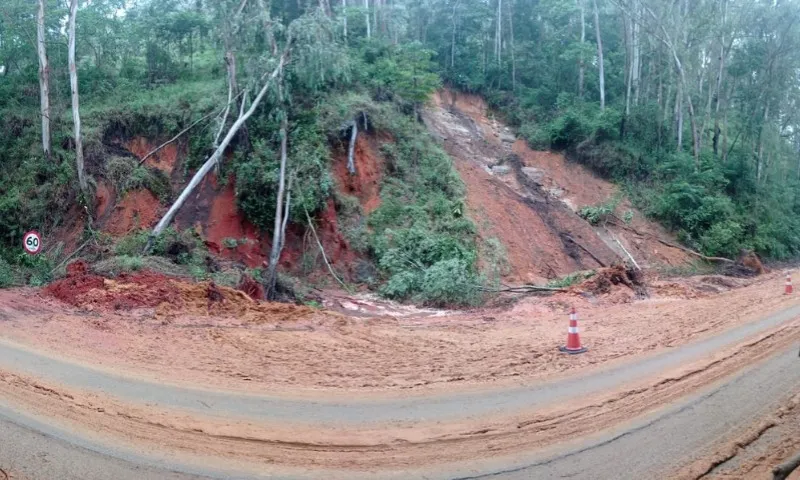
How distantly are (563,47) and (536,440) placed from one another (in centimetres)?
3427

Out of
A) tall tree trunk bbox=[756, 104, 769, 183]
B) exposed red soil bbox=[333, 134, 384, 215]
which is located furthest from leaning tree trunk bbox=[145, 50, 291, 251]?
tall tree trunk bbox=[756, 104, 769, 183]

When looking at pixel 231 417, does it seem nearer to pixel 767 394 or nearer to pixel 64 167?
pixel 767 394

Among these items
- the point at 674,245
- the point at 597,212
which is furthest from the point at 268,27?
the point at 674,245

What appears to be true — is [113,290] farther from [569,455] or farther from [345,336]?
[569,455]

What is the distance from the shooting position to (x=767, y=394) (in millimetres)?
7547

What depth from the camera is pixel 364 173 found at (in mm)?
23062

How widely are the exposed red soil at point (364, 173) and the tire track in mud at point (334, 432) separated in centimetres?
1507

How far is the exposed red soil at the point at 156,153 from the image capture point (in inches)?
883

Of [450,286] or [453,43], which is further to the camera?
[453,43]

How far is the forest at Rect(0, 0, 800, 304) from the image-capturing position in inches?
808

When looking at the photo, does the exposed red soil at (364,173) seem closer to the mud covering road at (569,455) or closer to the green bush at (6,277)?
the green bush at (6,277)

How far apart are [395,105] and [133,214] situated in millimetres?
11442

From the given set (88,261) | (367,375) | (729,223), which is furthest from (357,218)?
(729,223)

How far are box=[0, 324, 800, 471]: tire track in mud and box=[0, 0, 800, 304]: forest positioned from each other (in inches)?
344
